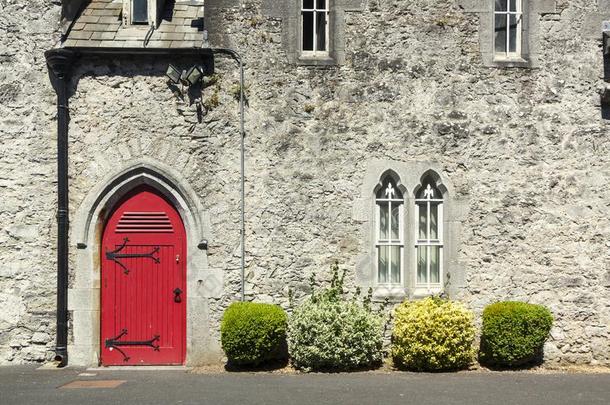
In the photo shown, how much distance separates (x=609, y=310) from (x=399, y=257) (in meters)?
3.05

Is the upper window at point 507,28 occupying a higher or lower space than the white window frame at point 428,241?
higher

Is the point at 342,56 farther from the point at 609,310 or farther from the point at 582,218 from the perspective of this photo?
the point at 609,310

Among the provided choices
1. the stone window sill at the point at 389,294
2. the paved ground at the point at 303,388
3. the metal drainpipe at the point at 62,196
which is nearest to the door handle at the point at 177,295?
the paved ground at the point at 303,388

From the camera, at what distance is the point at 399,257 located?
11.6 m

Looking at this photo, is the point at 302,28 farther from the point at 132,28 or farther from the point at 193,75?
the point at 132,28

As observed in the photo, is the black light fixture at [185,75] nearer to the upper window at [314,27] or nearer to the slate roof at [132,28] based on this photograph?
the slate roof at [132,28]

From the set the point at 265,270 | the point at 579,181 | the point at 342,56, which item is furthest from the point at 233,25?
the point at 579,181

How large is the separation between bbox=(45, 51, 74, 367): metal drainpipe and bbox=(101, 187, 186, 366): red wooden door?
1.72 ft

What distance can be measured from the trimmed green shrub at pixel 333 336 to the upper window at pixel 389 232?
819 millimetres

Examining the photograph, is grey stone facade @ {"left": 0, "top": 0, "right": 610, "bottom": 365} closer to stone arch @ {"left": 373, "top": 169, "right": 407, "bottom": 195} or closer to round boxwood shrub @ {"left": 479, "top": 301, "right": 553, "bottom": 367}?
stone arch @ {"left": 373, "top": 169, "right": 407, "bottom": 195}

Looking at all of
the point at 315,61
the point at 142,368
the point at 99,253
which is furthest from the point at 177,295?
the point at 315,61

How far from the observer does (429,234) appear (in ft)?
38.1

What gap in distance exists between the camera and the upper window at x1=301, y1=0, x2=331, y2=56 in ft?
38.2

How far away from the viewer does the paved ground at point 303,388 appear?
8992mm
